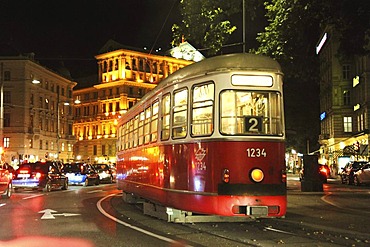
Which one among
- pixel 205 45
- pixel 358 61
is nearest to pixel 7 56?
pixel 358 61

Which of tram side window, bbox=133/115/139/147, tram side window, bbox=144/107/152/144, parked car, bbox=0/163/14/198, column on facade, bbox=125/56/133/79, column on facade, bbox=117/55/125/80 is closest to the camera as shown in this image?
tram side window, bbox=144/107/152/144

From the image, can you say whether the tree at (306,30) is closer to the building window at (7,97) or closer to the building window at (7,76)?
the building window at (7,76)

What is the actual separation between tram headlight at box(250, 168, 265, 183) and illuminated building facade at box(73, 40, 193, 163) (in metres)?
89.1

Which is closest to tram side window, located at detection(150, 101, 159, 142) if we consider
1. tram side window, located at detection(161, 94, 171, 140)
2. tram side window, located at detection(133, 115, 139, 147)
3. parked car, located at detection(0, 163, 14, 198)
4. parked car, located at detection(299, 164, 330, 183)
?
tram side window, located at detection(161, 94, 171, 140)

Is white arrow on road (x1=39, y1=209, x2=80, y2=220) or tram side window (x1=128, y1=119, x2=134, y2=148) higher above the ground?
tram side window (x1=128, y1=119, x2=134, y2=148)

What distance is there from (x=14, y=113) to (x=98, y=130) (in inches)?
1399

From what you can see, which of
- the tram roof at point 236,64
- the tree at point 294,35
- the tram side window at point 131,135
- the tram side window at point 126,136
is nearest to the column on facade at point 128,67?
the tram side window at point 126,136

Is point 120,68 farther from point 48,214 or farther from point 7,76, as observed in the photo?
point 48,214

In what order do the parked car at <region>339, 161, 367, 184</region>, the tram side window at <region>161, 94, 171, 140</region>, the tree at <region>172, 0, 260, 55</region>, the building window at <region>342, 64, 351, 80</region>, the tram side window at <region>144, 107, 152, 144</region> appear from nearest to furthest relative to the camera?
the tram side window at <region>161, 94, 171, 140</region>, the tram side window at <region>144, 107, 152, 144</region>, the tree at <region>172, 0, 260, 55</region>, the parked car at <region>339, 161, 367, 184</region>, the building window at <region>342, 64, 351, 80</region>

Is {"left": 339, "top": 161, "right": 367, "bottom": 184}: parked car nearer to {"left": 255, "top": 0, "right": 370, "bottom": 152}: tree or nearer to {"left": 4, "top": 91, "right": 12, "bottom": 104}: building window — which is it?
{"left": 255, "top": 0, "right": 370, "bottom": 152}: tree

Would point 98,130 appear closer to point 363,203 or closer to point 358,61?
point 358,61

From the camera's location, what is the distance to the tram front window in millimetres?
11109

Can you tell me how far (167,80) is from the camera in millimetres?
13148

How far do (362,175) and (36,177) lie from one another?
2063 centimetres
